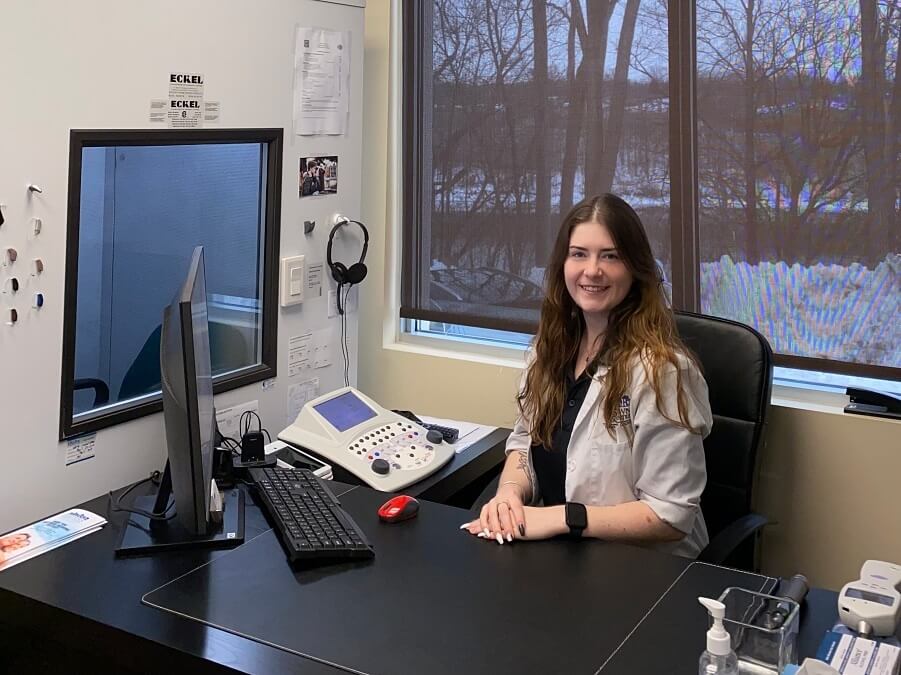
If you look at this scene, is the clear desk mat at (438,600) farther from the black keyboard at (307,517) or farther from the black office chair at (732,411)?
the black office chair at (732,411)

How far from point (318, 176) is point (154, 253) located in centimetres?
58

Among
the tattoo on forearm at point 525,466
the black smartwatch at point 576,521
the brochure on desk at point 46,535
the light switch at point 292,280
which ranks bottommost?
the brochure on desk at point 46,535

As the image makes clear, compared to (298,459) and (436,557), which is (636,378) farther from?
(298,459)

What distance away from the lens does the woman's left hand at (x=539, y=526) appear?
1844mm

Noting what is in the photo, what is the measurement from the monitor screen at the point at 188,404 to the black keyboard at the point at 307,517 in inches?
6.1

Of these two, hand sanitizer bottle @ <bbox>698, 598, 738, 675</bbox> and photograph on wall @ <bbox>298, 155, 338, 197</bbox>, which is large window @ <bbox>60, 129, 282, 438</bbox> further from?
hand sanitizer bottle @ <bbox>698, 598, 738, 675</bbox>

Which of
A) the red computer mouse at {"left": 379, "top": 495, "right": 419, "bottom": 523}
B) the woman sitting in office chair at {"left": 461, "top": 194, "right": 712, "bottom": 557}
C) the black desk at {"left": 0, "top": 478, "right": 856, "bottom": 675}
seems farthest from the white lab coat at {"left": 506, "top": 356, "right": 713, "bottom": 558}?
the red computer mouse at {"left": 379, "top": 495, "right": 419, "bottom": 523}

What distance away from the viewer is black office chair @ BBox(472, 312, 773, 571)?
2.29 metres

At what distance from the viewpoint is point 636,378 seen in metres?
2.04

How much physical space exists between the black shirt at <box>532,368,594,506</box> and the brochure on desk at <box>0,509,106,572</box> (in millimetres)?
934

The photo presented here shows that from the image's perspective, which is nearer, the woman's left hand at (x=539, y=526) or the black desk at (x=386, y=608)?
the black desk at (x=386, y=608)

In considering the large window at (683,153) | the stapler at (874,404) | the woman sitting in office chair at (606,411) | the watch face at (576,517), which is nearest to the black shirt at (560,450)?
the woman sitting in office chair at (606,411)

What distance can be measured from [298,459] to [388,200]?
102 cm

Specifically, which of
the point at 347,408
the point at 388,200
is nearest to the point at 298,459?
the point at 347,408
